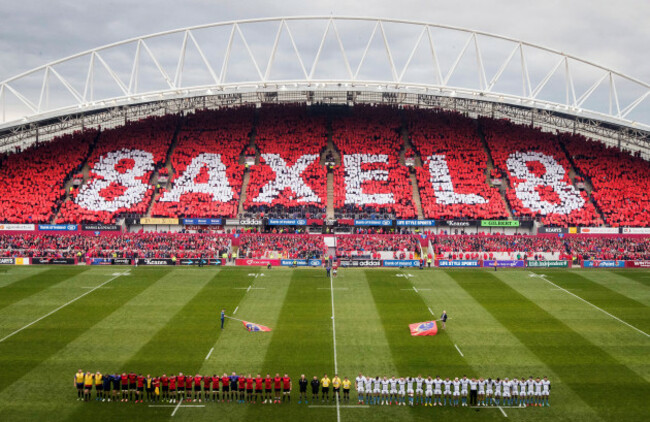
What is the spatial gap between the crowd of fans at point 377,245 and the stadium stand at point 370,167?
3.87 m

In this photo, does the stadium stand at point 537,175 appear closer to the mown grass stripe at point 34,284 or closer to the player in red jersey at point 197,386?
the mown grass stripe at point 34,284

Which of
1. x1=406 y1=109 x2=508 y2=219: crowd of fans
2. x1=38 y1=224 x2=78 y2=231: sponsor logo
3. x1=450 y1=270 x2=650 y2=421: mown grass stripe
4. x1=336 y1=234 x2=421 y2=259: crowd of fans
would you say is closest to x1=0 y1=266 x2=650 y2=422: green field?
x1=450 y1=270 x2=650 y2=421: mown grass stripe

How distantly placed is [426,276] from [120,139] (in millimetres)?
40585

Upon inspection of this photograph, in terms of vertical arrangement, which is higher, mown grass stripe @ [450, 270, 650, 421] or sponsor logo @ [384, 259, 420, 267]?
sponsor logo @ [384, 259, 420, 267]

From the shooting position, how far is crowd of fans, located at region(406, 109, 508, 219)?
59781 mm

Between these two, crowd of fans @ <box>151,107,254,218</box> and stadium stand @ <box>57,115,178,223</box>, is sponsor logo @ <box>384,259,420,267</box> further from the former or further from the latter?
stadium stand @ <box>57,115,178,223</box>

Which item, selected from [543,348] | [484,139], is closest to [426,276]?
[543,348]

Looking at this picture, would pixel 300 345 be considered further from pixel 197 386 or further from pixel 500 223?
pixel 500 223

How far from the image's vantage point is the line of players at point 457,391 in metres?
24.1

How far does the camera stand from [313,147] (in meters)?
68.1

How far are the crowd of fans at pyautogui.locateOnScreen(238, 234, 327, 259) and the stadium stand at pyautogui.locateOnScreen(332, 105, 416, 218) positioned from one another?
233 inches

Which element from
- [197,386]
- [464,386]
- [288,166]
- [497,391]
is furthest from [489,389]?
[288,166]

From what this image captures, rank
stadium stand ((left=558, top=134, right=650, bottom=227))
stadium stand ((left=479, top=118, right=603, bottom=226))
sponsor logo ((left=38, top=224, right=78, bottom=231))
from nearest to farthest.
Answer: sponsor logo ((left=38, top=224, right=78, bottom=231))
stadium stand ((left=558, top=134, right=650, bottom=227))
stadium stand ((left=479, top=118, right=603, bottom=226))

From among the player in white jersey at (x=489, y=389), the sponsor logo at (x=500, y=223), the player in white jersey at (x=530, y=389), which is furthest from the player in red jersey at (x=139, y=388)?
the sponsor logo at (x=500, y=223)
